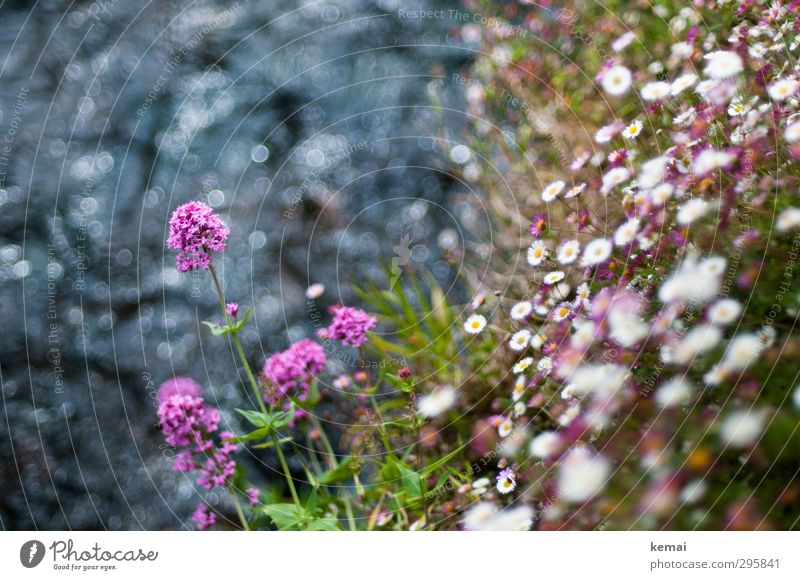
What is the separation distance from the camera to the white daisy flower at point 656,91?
84 centimetres

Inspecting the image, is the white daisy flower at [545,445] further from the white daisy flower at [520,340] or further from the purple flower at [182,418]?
the purple flower at [182,418]

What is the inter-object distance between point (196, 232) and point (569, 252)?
48 cm

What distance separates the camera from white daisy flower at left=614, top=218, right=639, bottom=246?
2.54 feet

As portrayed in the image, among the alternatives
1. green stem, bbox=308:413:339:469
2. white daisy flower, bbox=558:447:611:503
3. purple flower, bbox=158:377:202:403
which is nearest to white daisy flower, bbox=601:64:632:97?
white daisy flower, bbox=558:447:611:503

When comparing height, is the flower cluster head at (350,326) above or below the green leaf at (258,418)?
above

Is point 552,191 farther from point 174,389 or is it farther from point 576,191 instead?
point 174,389

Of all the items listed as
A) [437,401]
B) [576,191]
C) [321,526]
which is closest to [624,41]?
[576,191]

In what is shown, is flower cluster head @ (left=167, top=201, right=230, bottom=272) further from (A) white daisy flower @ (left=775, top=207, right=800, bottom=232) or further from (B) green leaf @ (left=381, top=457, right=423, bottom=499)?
(A) white daisy flower @ (left=775, top=207, right=800, bottom=232)

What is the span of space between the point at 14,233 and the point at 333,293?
1.82 feet

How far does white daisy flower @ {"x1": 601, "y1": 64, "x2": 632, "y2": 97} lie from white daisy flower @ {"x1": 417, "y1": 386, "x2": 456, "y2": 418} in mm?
501

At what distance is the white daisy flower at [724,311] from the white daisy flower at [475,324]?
1.03 feet

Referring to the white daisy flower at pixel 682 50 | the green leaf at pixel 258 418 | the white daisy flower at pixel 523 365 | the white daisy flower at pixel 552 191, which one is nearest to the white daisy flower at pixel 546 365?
the white daisy flower at pixel 523 365

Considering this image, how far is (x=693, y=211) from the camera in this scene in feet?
2.47

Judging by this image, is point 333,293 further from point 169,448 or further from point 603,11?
point 603,11
